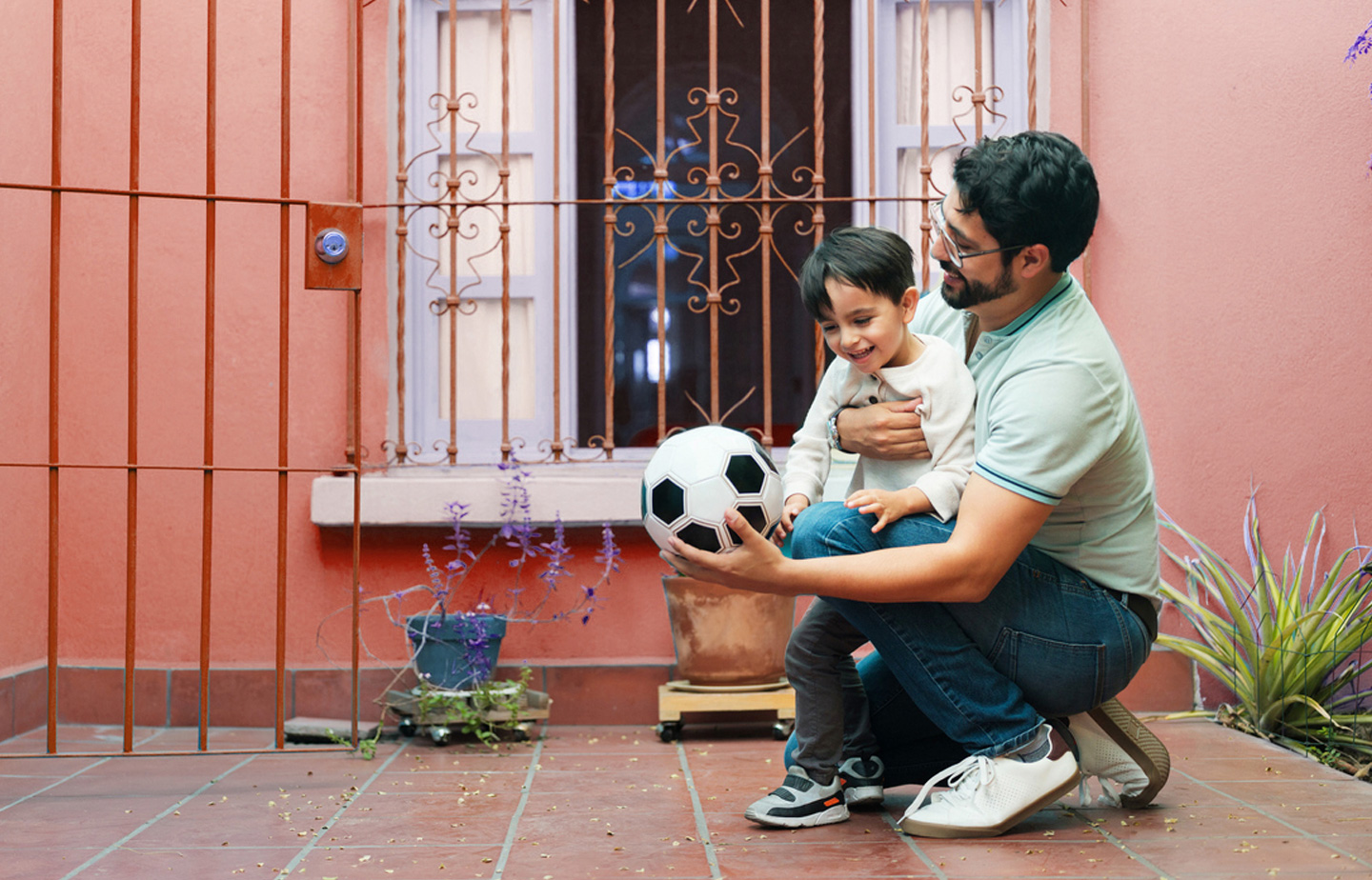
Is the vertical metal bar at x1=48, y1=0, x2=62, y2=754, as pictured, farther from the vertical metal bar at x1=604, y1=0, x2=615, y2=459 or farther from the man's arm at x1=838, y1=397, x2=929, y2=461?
the man's arm at x1=838, y1=397, x2=929, y2=461

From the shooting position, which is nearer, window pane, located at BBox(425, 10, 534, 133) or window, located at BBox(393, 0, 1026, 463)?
window, located at BBox(393, 0, 1026, 463)

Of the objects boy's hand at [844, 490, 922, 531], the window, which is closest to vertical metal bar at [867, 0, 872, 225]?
the window

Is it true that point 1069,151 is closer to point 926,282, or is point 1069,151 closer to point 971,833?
point 971,833

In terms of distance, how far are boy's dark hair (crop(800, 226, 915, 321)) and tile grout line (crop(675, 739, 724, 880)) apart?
3.33 feet

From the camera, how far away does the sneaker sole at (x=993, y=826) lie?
7.18 feet

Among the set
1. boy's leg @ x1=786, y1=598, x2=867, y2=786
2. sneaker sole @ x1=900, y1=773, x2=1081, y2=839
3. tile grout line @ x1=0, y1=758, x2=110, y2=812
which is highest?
boy's leg @ x1=786, y1=598, x2=867, y2=786

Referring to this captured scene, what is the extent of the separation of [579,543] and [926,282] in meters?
1.32

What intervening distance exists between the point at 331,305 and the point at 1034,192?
7.20 ft

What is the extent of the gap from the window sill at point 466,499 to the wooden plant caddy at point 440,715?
19.7 inches

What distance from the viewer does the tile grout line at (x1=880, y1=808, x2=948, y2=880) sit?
2.00m

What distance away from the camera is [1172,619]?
3.48 metres

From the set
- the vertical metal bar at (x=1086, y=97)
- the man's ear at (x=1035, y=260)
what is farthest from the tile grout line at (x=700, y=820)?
the vertical metal bar at (x=1086, y=97)

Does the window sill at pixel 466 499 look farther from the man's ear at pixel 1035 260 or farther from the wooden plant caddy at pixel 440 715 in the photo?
the man's ear at pixel 1035 260

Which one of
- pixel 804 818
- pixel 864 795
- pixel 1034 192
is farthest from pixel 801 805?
pixel 1034 192
